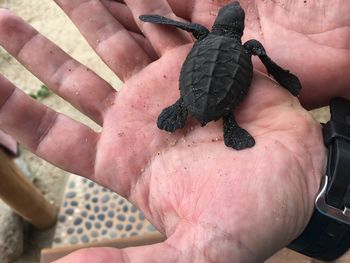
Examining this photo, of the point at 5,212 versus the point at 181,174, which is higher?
the point at 181,174

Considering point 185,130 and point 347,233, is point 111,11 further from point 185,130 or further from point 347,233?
point 347,233

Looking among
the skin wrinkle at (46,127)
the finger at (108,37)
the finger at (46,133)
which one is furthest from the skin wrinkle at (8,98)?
the finger at (108,37)

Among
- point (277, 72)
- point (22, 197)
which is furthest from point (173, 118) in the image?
point (22, 197)

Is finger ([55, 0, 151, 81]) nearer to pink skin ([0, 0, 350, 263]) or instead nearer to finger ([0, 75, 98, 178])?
pink skin ([0, 0, 350, 263])

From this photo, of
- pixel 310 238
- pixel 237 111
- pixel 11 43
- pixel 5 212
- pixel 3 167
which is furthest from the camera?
pixel 5 212

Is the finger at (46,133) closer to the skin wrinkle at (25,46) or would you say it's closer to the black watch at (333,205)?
the skin wrinkle at (25,46)

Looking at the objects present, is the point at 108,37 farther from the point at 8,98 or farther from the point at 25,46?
the point at 8,98

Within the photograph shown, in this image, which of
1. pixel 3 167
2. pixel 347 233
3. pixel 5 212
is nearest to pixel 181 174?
pixel 347 233
